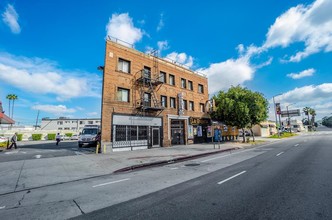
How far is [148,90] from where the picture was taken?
2152cm

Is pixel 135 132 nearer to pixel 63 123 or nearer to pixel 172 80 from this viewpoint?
pixel 172 80

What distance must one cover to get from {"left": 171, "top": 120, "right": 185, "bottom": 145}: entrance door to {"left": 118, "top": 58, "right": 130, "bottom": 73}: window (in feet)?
29.7

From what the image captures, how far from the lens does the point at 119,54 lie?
19.5 meters

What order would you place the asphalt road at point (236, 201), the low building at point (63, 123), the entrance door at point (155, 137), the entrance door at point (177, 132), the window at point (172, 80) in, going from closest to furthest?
the asphalt road at point (236, 201)
the entrance door at point (155, 137)
the entrance door at point (177, 132)
the window at point (172, 80)
the low building at point (63, 123)

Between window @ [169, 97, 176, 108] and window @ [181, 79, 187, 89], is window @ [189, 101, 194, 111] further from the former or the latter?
window @ [169, 97, 176, 108]

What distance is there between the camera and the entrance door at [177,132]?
78.9 feet

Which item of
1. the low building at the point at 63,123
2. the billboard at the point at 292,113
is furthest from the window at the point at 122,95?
the low building at the point at 63,123

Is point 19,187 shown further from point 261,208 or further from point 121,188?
point 261,208

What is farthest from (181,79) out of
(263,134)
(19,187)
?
(263,134)

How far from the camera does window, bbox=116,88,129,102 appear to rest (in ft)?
62.4

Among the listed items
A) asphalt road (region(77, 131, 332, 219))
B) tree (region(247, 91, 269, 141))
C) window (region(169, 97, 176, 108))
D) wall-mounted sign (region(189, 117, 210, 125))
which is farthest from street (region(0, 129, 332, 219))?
tree (region(247, 91, 269, 141))

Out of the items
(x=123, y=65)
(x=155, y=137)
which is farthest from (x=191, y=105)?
(x=123, y=65)

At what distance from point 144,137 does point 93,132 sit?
22.0ft

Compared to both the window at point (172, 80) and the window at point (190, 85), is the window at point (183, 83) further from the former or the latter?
the window at point (172, 80)
